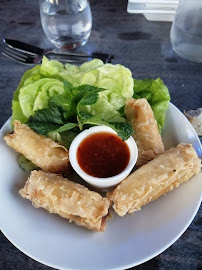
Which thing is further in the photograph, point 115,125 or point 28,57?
point 28,57

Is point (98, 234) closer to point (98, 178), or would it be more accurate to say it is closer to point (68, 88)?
point (98, 178)

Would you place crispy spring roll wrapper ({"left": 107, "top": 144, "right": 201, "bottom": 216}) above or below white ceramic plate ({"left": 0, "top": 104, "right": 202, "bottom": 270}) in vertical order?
above

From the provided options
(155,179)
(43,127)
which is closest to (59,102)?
(43,127)

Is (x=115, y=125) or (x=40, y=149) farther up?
(x=115, y=125)

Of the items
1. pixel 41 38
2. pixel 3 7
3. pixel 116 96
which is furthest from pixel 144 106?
pixel 3 7

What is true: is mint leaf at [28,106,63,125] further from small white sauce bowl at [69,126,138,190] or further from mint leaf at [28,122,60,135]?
small white sauce bowl at [69,126,138,190]

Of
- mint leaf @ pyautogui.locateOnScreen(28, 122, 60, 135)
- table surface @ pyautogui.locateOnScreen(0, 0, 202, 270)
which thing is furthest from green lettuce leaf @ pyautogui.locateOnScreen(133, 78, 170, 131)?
mint leaf @ pyautogui.locateOnScreen(28, 122, 60, 135)
